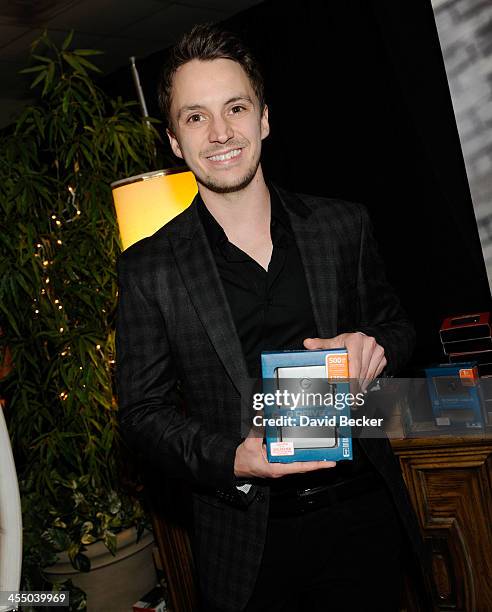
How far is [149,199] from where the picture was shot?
260cm

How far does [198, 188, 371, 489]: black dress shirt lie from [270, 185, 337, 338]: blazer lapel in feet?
0.08

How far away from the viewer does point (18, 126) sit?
2938 mm

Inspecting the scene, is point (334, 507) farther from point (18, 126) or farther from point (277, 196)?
point (18, 126)

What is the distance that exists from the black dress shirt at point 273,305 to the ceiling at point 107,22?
3200mm

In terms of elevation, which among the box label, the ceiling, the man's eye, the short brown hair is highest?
the ceiling

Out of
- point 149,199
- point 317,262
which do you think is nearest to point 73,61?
point 149,199

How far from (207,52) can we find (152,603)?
7.61 feet

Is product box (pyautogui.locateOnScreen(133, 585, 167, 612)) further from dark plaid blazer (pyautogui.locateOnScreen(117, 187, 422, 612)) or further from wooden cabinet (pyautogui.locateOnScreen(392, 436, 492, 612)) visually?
dark plaid blazer (pyautogui.locateOnScreen(117, 187, 422, 612))

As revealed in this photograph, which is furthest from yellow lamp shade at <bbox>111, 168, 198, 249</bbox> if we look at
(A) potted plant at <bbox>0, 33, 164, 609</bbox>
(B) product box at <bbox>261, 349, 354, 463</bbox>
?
(B) product box at <bbox>261, 349, 354, 463</bbox>

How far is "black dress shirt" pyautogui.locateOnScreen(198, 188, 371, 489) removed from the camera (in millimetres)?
1475

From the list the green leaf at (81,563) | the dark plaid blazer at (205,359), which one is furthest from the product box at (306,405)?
the green leaf at (81,563)

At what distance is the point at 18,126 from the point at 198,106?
1.71m

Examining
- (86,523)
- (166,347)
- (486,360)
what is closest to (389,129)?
(486,360)

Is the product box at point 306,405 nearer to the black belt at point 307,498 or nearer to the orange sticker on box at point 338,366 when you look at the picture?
the orange sticker on box at point 338,366
